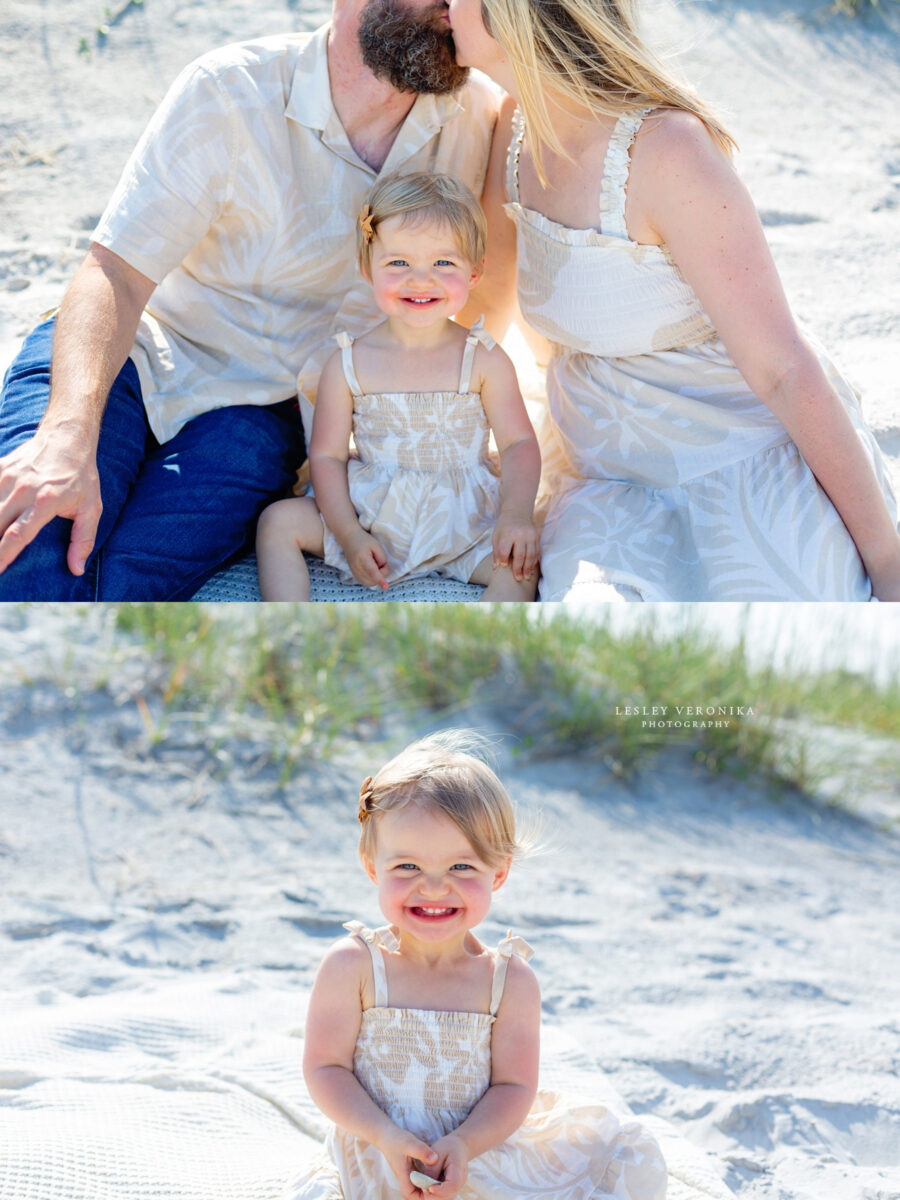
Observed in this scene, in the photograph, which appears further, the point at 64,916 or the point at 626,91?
the point at 64,916

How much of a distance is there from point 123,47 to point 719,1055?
15.5ft

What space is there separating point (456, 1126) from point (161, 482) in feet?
5.03

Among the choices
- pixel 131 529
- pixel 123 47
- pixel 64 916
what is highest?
pixel 123 47

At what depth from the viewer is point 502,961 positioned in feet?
5.47

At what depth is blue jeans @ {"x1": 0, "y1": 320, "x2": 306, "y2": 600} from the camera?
2.55 meters

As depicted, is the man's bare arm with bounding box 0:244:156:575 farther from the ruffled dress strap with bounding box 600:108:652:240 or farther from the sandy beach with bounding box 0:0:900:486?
the sandy beach with bounding box 0:0:900:486

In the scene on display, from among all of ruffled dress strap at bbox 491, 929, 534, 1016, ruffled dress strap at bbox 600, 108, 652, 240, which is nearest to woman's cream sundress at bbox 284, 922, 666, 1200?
ruffled dress strap at bbox 491, 929, 534, 1016

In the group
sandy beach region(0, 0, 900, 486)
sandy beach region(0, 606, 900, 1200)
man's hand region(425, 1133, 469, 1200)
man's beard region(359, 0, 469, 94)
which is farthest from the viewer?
sandy beach region(0, 0, 900, 486)

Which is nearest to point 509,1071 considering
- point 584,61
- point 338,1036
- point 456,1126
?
point 456,1126

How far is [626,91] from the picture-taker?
233 cm

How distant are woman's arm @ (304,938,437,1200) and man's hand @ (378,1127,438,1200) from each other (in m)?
0.05

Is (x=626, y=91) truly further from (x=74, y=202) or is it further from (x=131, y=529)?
(x=74, y=202)

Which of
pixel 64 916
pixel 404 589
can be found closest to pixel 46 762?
pixel 64 916

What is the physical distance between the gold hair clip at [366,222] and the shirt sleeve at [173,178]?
348 mm
